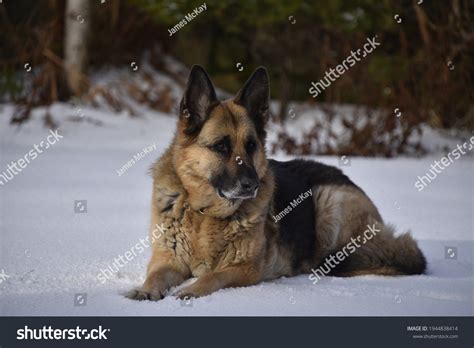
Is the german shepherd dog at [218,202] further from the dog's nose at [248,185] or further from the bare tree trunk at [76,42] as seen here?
the bare tree trunk at [76,42]

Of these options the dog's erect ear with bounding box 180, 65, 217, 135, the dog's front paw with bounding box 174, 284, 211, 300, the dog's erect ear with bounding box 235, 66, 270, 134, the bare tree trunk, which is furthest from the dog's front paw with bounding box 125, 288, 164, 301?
the bare tree trunk

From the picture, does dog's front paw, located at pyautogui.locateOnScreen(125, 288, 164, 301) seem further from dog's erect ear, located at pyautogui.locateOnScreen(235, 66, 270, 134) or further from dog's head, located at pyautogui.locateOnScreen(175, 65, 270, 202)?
dog's erect ear, located at pyautogui.locateOnScreen(235, 66, 270, 134)

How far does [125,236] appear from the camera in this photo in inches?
273

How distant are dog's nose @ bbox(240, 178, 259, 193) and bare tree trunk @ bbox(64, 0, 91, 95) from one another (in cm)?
1031

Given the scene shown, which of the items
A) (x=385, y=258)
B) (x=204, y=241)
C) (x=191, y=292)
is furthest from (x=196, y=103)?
(x=385, y=258)

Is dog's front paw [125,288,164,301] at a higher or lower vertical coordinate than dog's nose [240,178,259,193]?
lower

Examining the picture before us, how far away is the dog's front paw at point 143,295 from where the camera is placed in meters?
4.87

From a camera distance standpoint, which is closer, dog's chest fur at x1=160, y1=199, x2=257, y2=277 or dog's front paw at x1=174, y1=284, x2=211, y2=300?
dog's front paw at x1=174, y1=284, x2=211, y2=300

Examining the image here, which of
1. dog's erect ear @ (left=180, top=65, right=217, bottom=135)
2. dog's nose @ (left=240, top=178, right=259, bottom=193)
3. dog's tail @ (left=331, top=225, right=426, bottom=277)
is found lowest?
dog's tail @ (left=331, top=225, right=426, bottom=277)

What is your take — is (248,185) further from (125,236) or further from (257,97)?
(125,236)

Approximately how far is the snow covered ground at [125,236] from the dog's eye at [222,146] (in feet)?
3.63

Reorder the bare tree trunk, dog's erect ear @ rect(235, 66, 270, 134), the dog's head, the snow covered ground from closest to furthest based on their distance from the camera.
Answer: the snow covered ground < the dog's head < dog's erect ear @ rect(235, 66, 270, 134) < the bare tree trunk

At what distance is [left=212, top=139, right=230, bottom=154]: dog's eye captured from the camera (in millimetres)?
5426

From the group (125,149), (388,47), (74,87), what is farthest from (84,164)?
(388,47)
